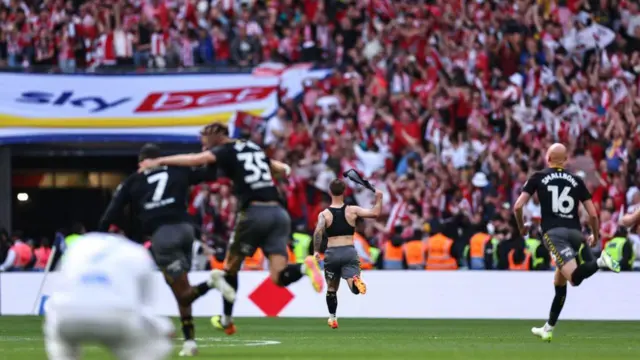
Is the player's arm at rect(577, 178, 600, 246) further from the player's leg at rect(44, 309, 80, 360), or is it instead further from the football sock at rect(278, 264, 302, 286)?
the player's leg at rect(44, 309, 80, 360)

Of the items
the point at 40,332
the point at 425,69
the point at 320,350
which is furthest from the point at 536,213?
the point at 320,350

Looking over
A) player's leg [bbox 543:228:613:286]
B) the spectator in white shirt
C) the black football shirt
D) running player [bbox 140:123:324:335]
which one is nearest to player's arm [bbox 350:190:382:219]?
player's leg [bbox 543:228:613:286]

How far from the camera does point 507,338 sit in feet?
61.1

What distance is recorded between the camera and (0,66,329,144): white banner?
34.4 meters

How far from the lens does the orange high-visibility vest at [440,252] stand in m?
27.8

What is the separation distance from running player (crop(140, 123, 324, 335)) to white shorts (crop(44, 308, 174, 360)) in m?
6.82

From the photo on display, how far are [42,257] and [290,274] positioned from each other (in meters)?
17.0

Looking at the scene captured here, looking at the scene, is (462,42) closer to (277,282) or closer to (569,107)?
(569,107)

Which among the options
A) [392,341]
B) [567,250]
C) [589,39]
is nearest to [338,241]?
[392,341]

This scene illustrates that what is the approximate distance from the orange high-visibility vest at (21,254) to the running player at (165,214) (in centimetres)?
1691

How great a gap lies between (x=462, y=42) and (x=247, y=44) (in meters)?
5.26

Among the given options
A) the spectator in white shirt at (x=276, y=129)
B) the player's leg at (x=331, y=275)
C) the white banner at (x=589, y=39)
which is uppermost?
the white banner at (x=589, y=39)

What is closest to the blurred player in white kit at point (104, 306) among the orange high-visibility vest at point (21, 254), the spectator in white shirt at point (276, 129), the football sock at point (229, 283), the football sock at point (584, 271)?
the football sock at point (229, 283)

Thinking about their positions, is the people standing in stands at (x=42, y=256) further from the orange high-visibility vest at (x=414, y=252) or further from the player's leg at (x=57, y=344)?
the player's leg at (x=57, y=344)
